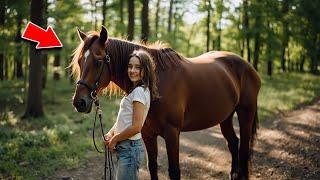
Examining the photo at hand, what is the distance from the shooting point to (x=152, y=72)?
346cm

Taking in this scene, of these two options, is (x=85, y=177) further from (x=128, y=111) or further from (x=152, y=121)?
(x=128, y=111)

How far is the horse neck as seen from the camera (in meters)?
3.90

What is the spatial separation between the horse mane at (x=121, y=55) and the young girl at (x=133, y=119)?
1.97ft

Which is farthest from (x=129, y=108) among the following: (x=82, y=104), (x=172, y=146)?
(x=172, y=146)

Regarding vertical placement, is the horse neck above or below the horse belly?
above

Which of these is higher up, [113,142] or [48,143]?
[113,142]

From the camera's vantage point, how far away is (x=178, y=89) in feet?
14.5

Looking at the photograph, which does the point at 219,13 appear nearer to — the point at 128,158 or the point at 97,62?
the point at 97,62

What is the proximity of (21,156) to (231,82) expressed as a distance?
189 inches

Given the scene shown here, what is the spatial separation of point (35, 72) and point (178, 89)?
9972 mm

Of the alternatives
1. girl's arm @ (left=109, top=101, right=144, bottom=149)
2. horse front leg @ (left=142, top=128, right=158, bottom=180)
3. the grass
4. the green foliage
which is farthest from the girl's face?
the grass

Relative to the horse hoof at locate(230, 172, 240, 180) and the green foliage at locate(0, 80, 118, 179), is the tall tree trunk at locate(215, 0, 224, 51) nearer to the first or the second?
the green foliage at locate(0, 80, 118, 179)

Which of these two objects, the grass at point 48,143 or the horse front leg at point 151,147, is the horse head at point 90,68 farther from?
the grass at point 48,143

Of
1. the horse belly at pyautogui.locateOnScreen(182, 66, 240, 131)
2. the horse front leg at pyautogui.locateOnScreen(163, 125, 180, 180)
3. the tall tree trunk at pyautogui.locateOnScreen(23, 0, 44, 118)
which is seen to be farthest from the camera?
the tall tree trunk at pyautogui.locateOnScreen(23, 0, 44, 118)
